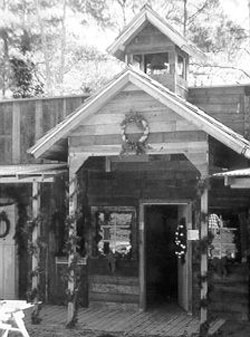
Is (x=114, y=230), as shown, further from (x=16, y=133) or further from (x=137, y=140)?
(x=16, y=133)

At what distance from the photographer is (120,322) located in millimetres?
11547

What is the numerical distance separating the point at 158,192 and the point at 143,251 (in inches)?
47.1

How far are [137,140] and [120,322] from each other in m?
3.35

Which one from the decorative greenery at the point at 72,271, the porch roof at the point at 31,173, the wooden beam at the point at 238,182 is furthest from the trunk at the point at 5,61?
the wooden beam at the point at 238,182

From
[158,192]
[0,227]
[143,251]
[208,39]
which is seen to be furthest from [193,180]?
[208,39]

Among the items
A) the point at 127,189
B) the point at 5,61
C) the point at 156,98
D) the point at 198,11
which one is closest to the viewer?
the point at 156,98

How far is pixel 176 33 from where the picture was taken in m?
12.4

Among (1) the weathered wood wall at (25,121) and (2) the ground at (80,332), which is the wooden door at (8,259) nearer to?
(1) the weathered wood wall at (25,121)

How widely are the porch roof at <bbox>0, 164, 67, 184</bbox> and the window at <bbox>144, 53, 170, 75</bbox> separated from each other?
261 centimetres

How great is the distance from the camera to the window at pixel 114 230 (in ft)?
42.0

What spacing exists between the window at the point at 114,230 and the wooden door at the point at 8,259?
1916 millimetres

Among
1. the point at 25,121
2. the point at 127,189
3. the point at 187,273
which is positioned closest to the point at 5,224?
the point at 25,121

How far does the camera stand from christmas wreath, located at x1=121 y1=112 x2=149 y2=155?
1061cm

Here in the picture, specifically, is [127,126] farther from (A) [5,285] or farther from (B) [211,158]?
(A) [5,285]
